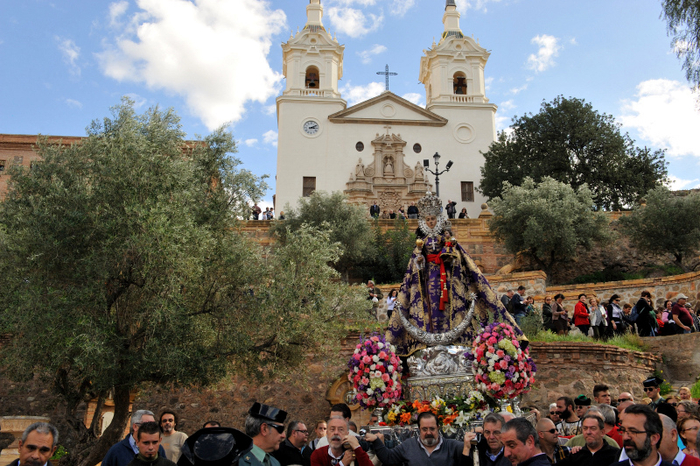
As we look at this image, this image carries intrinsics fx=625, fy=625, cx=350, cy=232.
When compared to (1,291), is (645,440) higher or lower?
lower

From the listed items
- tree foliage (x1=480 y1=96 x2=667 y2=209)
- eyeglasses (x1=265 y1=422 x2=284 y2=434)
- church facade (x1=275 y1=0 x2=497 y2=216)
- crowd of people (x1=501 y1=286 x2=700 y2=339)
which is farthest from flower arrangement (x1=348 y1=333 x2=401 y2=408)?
church facade (x1=275 y1=0 x2=497 y2=216)

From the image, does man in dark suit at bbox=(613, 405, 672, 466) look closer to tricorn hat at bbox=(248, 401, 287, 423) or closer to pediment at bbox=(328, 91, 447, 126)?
tricorn hat at bbox=(248, 401, 287, 423)

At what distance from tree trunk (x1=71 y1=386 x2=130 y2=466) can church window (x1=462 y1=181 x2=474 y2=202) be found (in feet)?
106

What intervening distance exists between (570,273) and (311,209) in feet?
39.0

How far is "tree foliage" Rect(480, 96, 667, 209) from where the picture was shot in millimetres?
32344

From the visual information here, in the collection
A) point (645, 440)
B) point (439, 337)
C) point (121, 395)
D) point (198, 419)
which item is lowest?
point (198, 419)

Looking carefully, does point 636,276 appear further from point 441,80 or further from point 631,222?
point 441,80

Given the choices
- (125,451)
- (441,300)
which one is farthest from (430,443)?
(125,451)

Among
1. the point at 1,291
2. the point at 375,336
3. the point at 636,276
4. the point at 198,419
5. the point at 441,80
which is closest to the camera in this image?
the point at 375,336

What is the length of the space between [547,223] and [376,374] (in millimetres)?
19012

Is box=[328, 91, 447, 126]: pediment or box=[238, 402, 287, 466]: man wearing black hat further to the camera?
box=[328, 91, 447, 126]: pediment

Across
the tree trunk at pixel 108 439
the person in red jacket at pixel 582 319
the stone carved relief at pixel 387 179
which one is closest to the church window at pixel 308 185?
the stone carved relief at pixel 387 179

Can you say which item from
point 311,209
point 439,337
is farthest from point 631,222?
point 439,337

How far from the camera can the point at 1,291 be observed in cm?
1035
